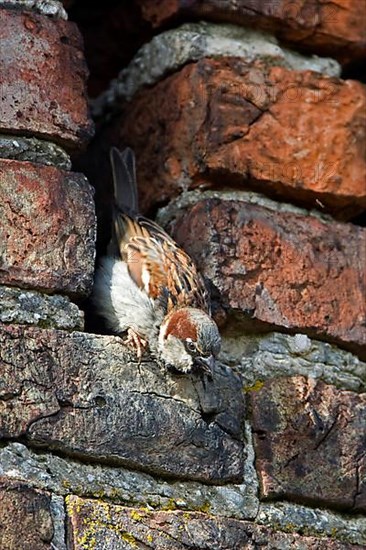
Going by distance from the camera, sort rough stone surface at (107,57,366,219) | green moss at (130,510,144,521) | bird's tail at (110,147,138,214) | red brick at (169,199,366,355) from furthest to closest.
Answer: bird's tail at (110,147,138,214) → rough stone surface at (107,57,366,219) → red brick at (169,199,366,355) → green moss at (130,510,144,521)

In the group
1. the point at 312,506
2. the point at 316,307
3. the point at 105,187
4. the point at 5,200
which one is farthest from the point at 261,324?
the point at 105,187

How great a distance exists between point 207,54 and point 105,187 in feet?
1.61

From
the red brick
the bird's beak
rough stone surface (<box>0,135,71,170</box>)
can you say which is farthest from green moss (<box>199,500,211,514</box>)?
rough stone surface (<box>0,135,71,170</box>)

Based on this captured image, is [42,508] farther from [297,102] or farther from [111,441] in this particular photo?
[297,102]

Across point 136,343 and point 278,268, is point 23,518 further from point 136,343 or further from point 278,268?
point 278,268

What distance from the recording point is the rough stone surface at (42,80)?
6.82 feet

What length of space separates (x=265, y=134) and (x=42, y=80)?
1.36 feet

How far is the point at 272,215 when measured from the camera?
228cm

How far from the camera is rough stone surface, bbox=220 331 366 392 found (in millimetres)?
2176

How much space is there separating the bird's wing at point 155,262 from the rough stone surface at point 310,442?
28 cm

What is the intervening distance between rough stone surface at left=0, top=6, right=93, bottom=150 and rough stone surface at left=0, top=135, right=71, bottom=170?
12 millimetres

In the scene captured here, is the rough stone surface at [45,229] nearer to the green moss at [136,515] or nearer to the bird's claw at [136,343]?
the bird's claw at [136,343]

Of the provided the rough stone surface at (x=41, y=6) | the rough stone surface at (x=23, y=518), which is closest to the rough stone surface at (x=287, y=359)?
the rough stone surface at (x=23, y=518)

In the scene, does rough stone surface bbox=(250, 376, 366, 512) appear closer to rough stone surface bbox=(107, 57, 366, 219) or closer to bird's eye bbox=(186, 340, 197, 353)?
bird's eye bbox=(186, 340, 197, 353)
